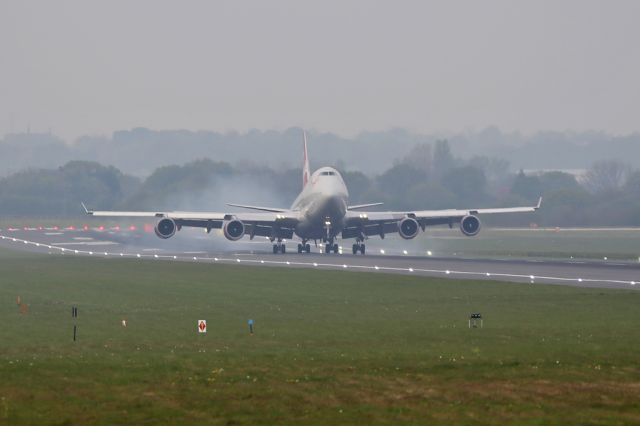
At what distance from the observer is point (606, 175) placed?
164125 millimetres

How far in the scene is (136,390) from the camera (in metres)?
25.5

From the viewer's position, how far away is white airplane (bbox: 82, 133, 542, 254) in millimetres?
91000

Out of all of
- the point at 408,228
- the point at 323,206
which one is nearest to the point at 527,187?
the point at 408,228

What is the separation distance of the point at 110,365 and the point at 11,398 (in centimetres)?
460

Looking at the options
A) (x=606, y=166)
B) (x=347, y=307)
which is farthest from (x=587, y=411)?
(x=606, y=166)

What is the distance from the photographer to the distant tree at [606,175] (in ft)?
532

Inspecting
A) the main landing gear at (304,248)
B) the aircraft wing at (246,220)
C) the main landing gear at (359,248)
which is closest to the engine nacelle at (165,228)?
the aircraft wing at (246,220)

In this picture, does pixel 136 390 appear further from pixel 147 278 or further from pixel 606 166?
pixel 606 166

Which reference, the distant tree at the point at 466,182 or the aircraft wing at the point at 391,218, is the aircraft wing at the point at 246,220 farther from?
the distant tree at the point at 466,182

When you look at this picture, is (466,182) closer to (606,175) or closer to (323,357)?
(606,175)

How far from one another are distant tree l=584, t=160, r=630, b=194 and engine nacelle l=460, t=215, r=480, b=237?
7115 cm

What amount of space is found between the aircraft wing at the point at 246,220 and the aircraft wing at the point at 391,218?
4419 mm

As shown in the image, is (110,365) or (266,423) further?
(110,365)

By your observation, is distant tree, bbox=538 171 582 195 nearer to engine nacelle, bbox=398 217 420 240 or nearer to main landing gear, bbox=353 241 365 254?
engine nacelle, bbox=398 217 420 240
